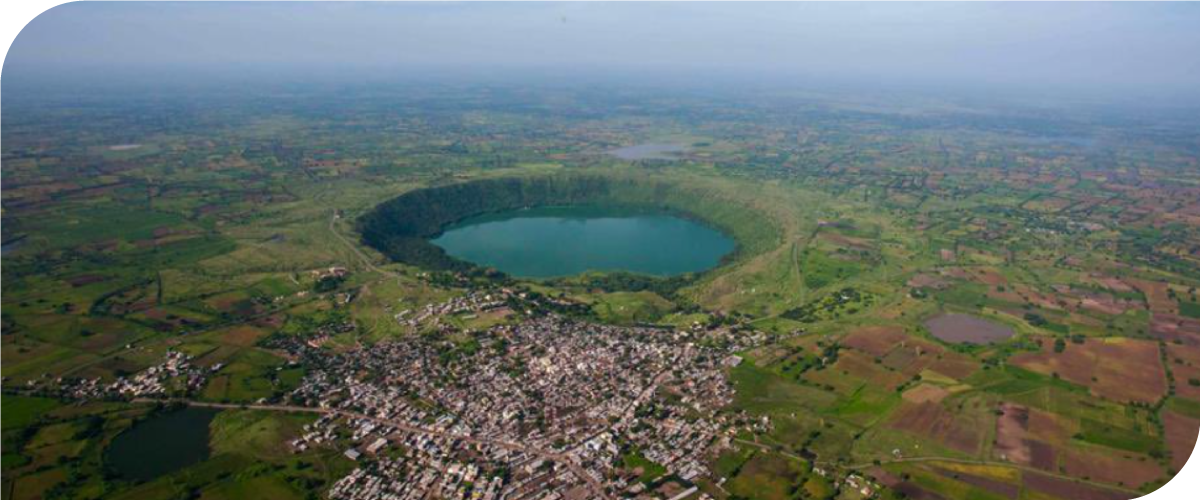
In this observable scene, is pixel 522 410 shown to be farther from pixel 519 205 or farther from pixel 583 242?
pixel 519 205

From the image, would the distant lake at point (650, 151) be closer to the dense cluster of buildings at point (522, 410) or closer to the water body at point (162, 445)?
the dense cluster of buildings at point (522, 410)

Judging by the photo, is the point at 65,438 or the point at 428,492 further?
the point at 65,438

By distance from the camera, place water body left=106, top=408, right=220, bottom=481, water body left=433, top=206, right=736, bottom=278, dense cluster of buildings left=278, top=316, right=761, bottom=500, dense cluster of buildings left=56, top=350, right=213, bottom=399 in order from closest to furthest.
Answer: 1. dense cluster of buildings left=278, top=316, right=761, bottom=500
2. water body left=106, top=408, right=220, bottom=481
3. dense cluster of buildings left=56, top=350, right=213, bottom=399
4. water body left=433, top=206, right=736, bottom=278

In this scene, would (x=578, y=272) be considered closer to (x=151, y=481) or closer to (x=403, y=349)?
(x=403, y=349)

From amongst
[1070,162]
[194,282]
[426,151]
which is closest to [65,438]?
[194,282]

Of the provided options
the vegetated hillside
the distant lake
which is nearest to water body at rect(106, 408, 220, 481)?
the vegetated hillside

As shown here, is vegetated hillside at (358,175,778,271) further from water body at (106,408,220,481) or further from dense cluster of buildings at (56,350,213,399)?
water body at (106,408,220,481)

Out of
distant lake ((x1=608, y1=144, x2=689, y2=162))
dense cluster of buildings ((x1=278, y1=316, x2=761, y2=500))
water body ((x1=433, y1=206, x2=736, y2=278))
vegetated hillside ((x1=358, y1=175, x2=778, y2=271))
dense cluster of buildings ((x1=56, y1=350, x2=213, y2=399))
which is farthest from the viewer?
distant lake ((x1=608, y1=144, x2=689, y2=162))
